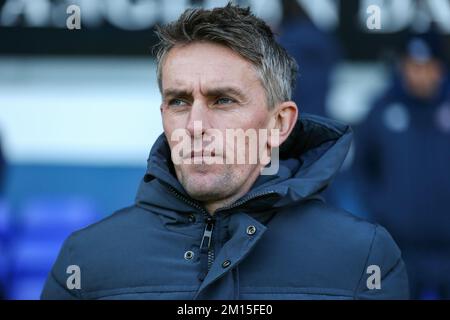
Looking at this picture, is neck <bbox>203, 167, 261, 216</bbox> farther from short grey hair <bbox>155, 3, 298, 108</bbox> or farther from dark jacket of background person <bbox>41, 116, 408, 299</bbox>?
short grey hair <bbox>155, 3, 298, 108</bbox>

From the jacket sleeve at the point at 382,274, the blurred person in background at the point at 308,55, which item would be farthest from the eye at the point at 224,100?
the blurred person in background at the point at 308,55

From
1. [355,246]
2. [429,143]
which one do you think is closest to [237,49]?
[355,246]

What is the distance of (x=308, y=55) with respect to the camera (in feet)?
13.6

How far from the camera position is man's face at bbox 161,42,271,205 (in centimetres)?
212

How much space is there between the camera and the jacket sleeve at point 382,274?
210cm

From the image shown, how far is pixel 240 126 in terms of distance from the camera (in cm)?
218

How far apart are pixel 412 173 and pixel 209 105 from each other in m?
2.35

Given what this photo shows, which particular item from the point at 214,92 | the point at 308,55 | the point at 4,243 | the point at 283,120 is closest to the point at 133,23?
the point at 308,55

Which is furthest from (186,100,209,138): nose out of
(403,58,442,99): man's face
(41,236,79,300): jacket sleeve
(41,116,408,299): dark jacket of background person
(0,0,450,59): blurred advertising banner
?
(403,58,442,99): man's face

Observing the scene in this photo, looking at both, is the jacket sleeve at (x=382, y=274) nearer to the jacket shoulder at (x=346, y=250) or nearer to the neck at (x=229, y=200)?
the jacket shoulder at (x=346, y=250)

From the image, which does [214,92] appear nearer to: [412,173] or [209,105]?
[209,105]

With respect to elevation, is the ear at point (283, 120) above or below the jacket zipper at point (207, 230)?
above

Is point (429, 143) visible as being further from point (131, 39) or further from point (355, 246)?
point (355, 246)

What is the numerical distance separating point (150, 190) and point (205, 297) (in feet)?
1.06
